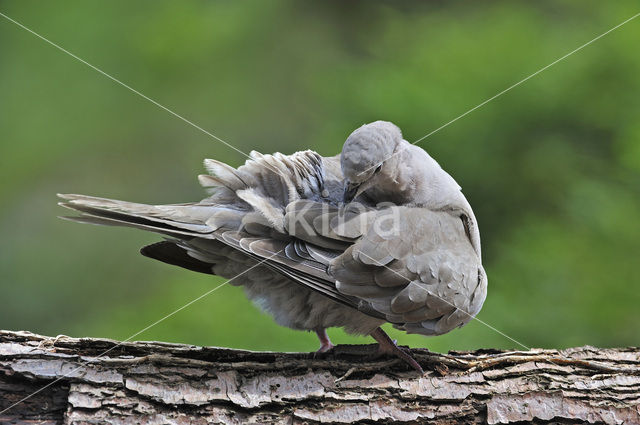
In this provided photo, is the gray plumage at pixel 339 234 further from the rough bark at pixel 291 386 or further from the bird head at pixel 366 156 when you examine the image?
the rough bark at pixel 291 386

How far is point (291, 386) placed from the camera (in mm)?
2943

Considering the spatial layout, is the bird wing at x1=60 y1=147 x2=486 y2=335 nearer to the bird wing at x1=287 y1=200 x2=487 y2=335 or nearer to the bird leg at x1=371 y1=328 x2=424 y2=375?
the bird wing at x1=287 y1=200 x2=487 y2=335

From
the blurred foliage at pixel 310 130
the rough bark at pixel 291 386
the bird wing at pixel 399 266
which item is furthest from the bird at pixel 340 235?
the blurred foliage at pixel 310 130

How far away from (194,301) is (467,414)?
8.49ft

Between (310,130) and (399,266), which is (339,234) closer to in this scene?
(399,266)

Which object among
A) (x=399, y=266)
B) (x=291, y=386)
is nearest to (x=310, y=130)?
(x=399, y=266)

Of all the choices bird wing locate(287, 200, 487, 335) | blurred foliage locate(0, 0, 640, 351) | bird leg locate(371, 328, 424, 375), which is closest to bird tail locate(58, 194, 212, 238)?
bird wing locate(287, 200, 487, 335)

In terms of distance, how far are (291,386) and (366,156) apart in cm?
100

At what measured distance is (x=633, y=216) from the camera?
4695mm

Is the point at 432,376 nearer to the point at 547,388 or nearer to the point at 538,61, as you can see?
the point at 547,388

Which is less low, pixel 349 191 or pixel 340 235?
pixel 349 191

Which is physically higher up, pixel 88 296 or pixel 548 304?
pixel 88 296

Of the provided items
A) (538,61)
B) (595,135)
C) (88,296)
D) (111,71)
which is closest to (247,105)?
(111,71)

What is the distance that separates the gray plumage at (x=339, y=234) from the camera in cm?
298
